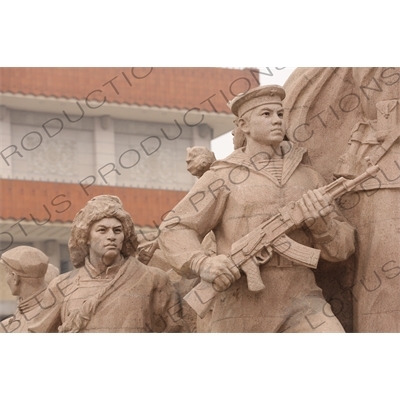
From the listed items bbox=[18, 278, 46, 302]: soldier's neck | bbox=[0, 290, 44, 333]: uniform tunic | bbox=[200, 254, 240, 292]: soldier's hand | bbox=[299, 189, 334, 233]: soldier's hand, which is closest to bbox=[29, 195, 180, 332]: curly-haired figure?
bbox=[0, 290, 44, 333]: uniform tunic

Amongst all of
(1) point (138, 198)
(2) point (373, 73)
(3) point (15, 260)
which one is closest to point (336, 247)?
(2) point (373, 73)

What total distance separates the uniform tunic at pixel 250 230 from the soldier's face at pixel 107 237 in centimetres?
64

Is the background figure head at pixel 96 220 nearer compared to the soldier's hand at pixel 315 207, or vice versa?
the soldier's hand at pixel 315 207

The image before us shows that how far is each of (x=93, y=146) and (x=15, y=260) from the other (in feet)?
51.0

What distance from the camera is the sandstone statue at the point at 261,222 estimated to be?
11.9 meters

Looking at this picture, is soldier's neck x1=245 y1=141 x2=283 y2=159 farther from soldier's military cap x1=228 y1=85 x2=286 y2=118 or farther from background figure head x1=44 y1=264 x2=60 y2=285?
background figure head x1=44 y1=264 x2=60 y2=285

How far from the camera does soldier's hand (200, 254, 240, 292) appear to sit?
11.6m

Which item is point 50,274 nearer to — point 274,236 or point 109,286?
point 109,286

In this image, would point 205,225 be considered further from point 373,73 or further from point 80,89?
point 80,89

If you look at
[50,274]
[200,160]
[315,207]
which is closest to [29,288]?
[50,274]

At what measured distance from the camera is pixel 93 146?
2914 centimetres

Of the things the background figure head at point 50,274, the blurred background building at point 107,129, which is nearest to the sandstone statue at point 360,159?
the background figure head at point 50,274

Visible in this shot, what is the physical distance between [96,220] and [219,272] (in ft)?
4.78

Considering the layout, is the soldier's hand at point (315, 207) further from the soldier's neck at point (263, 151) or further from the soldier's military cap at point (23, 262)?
the soldier's military cap at point (23, 262)
